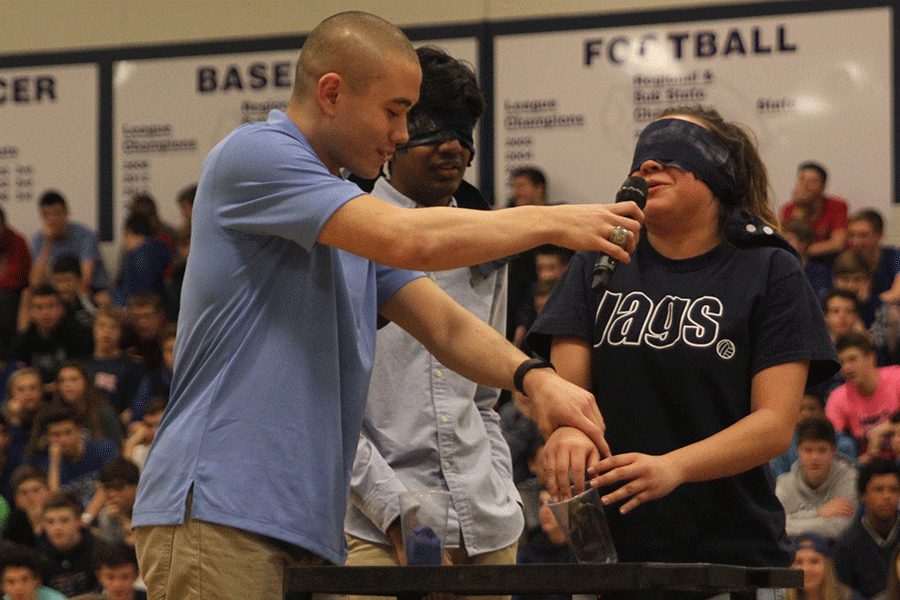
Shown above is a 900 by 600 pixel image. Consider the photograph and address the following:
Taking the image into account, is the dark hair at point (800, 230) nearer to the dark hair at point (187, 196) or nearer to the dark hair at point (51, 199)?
the dark hair at point (187, 196)

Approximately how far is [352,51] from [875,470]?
423 cm

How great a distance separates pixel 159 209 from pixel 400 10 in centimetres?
275

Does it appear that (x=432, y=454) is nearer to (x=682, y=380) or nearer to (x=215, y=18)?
(x=682, y=380)

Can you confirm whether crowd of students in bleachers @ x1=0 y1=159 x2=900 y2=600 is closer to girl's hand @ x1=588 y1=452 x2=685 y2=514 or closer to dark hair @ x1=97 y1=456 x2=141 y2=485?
dark hair @ x1=97 y1=456 x2=141 y2=485

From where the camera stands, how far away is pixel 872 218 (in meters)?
8.16

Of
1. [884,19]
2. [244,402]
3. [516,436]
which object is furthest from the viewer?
[884,19]

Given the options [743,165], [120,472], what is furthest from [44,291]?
[743,165]

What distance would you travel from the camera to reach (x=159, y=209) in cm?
1086

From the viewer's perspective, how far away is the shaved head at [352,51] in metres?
2.29

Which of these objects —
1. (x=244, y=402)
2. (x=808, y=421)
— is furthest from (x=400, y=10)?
(x=244, y=402)

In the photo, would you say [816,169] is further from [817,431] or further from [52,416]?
Answer: [52,416]

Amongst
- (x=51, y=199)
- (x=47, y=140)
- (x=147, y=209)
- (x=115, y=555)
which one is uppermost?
(x=47, y=140)

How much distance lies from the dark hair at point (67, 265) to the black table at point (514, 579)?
27.1ft

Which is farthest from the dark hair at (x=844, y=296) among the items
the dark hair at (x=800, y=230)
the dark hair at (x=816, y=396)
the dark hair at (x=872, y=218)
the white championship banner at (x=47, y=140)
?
the white championship banner at (x=47, y=140)
